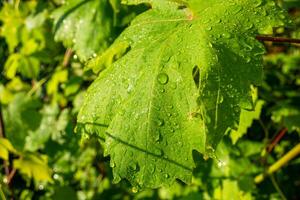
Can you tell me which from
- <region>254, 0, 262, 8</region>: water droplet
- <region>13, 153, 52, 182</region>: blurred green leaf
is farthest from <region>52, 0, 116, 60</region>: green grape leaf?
<region>254, 0, 262, 8</region>: water droplet

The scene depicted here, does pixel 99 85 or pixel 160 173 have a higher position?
pixel 99 85

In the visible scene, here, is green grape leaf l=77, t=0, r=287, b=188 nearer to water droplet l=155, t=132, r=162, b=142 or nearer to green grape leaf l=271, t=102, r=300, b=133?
water droplet l=155, t=132, r=162, b=142

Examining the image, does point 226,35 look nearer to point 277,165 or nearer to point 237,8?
point 237,8

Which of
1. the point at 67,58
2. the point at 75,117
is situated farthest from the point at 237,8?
the point at 67,58

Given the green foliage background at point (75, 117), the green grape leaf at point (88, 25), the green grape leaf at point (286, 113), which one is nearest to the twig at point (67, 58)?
the green foliage background at point (75, 117)

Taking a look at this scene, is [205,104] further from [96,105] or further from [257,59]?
[96,105]

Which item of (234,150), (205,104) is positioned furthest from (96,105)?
(234,150)

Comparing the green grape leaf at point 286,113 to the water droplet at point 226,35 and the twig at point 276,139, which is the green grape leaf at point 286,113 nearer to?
the twig at point 276,139
